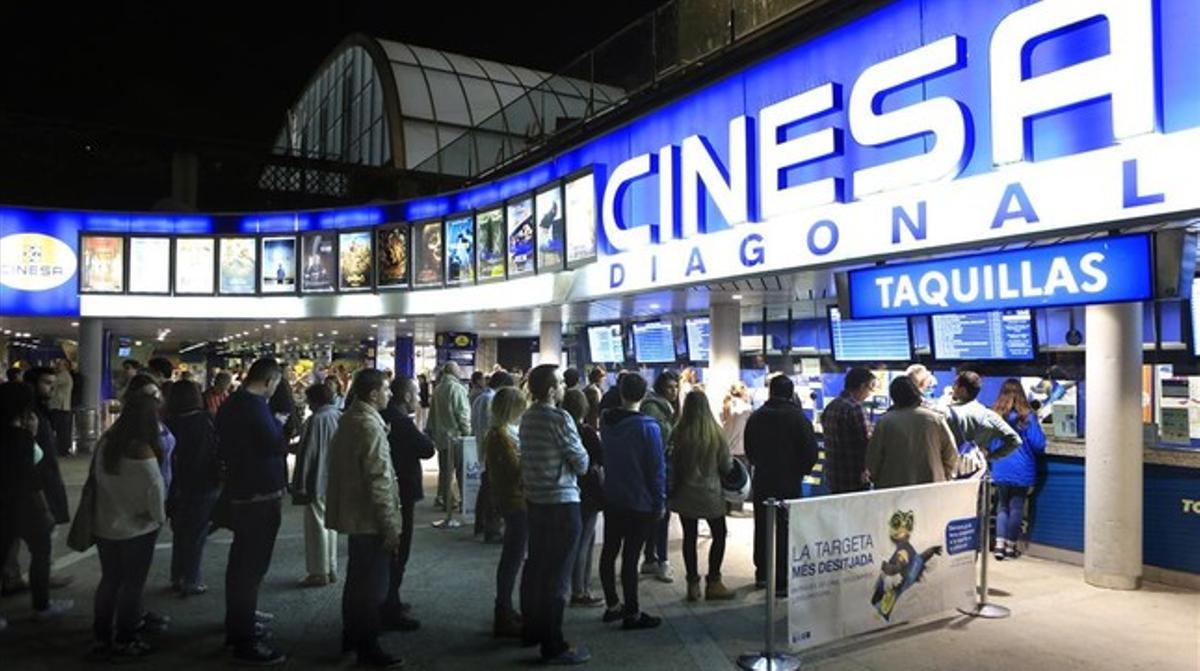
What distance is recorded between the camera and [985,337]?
378 inches

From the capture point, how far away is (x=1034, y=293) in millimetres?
6098

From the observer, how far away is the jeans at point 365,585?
5234mm

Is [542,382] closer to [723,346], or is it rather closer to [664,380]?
[664,380]

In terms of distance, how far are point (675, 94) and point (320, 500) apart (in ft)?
19.7

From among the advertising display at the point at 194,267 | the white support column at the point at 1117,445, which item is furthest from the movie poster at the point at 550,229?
the advertising display at the point at 194,267

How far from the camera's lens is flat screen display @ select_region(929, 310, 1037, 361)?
9188mm

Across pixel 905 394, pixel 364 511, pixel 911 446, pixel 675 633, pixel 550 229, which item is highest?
pixel 550 229

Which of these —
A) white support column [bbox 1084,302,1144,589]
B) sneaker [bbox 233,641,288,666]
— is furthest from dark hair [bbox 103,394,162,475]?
white support column [bbox 1084,302,1144,589]

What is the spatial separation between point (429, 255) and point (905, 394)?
36.6ft

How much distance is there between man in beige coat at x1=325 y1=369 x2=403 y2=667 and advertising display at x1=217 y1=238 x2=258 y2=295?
1480cm

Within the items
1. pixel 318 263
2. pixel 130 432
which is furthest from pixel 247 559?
pixel 318 263

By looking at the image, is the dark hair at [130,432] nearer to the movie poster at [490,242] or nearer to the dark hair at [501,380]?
the dark hair at [501,380]

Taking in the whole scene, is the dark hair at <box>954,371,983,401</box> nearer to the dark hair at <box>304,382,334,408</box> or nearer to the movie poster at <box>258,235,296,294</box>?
the dark hair at <box>304,382,334,408</box>

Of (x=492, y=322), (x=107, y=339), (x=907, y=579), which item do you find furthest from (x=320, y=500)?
(x=107, y=339)
